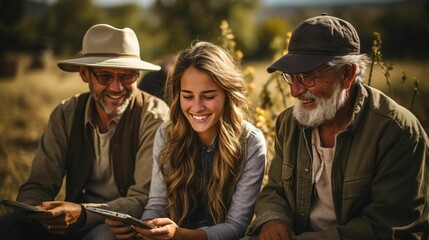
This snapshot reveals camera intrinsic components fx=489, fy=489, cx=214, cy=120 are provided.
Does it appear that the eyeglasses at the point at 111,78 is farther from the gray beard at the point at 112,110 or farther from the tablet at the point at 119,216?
the tablet at the point at 119,216

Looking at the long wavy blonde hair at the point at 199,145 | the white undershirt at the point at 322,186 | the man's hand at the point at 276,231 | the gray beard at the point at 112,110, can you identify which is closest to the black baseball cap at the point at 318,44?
the white undershirt at the point at 322,186

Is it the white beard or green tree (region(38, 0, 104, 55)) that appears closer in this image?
the white beard

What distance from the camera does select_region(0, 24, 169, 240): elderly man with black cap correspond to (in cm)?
412

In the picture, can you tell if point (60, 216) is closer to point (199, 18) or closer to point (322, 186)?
point (322, 186)

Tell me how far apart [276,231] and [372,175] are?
73cm

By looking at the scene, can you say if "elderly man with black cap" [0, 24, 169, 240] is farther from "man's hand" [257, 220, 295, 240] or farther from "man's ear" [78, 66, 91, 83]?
"man's hand" [257, 220, 295, 240]

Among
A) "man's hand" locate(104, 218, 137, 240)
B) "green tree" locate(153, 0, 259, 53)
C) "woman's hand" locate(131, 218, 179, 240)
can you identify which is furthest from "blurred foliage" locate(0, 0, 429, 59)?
"woman's hand" locate(131, 218, 179, 240)

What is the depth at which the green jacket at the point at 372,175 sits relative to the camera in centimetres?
291

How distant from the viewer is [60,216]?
3619mm

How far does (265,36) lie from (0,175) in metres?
36.4

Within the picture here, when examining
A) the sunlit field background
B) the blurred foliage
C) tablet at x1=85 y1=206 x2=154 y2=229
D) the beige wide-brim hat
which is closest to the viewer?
tablet at x1=85 y1=206 x2=154 y2=229

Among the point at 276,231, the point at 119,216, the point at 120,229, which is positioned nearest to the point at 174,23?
the point at 120,229

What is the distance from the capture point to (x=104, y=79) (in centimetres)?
416

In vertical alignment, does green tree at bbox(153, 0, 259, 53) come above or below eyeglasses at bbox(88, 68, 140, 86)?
above
